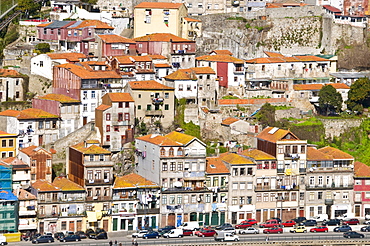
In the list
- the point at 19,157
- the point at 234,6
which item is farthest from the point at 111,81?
the point at 234,6

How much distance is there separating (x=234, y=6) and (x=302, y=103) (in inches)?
1082

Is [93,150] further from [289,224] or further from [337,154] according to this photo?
[337,154]

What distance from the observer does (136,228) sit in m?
114

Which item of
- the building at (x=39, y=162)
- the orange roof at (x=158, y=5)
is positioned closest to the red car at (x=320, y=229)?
the building at (x=39, y=162)

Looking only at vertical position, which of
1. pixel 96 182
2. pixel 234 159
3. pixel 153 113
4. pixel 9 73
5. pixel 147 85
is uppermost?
pixel 9 73

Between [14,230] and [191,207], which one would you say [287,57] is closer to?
[191,207]

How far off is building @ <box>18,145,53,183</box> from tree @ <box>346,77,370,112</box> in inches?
1530

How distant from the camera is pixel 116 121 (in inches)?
4815

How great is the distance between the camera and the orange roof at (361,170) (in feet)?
397

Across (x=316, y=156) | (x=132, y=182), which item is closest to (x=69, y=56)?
(x=132, y=182)

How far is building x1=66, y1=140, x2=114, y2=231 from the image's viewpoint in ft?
371

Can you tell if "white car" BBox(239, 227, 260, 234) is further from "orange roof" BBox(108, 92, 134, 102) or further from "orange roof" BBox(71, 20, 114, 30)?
"orange roof" BBox(71, 20, 114, 30)

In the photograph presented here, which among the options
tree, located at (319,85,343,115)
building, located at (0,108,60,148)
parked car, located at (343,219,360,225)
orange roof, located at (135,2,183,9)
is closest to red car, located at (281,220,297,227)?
parked car, located at (343,219,360,225)

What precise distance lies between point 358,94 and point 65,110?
35266 mm
